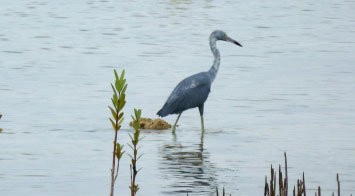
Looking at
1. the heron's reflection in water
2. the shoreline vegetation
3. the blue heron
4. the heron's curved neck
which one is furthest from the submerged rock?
the shoreline vegetation

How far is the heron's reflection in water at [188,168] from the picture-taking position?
452 inches

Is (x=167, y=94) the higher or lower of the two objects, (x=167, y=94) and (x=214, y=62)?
the lower

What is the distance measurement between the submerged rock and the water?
0.60ft

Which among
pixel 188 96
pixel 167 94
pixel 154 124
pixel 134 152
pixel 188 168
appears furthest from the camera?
pixel 167 94

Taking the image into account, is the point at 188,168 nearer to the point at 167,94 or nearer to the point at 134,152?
the point at 167,94

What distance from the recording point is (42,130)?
15.3 metres

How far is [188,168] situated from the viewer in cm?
1262

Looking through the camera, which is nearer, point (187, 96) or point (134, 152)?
point (134, 152)

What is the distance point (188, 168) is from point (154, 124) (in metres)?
2.90

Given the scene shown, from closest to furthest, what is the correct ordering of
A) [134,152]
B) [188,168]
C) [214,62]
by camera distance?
[134,152] < [188,168] < [214,62]

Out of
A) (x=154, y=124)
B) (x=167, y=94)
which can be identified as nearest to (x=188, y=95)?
(x=154, y=124)

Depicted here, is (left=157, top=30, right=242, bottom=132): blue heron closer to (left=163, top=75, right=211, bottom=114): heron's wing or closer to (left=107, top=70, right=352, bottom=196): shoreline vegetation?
(left=163, top=75, right=211, bottom=114): heron's wing

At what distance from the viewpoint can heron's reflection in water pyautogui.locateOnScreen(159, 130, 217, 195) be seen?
11.5 metres

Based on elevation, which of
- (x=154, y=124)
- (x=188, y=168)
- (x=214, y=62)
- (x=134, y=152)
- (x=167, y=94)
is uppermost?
(x=214, y=62)
